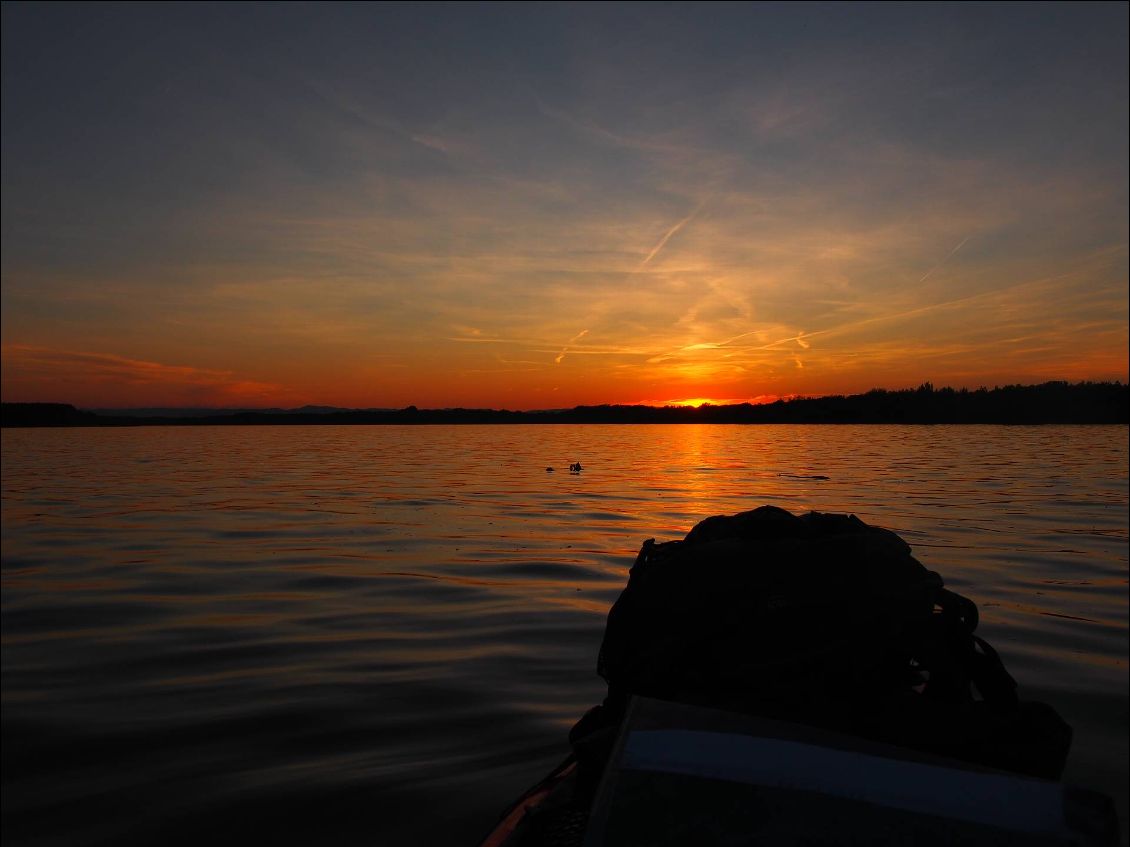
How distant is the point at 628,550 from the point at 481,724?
20.2ft

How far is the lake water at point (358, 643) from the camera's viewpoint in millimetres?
3822

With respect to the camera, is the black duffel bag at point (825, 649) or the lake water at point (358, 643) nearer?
the black duffel bag at point (825, 649)

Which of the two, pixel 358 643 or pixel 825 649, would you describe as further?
pixel 358 643

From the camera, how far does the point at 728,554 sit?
2691 millimetres

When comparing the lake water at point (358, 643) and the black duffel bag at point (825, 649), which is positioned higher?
the black duffel bag at point (825, 649)

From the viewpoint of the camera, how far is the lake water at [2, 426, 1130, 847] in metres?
3.82

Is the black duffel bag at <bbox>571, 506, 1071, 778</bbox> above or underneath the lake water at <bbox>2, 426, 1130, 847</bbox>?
above

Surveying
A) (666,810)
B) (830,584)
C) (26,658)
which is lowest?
(26,658)

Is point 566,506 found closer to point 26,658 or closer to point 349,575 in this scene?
point 349,575

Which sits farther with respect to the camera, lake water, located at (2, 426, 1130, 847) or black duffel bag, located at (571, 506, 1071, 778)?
lake water, located at (2, 426, 1130, 847)

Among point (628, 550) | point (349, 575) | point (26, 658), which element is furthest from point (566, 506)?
point (26, 658)

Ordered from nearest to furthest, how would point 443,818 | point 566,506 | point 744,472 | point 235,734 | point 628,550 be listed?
point 443,818
point 235,734
point 628,550
point 566,506
point 744,472

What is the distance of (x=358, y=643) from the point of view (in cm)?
644

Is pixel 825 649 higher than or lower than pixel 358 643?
higher
